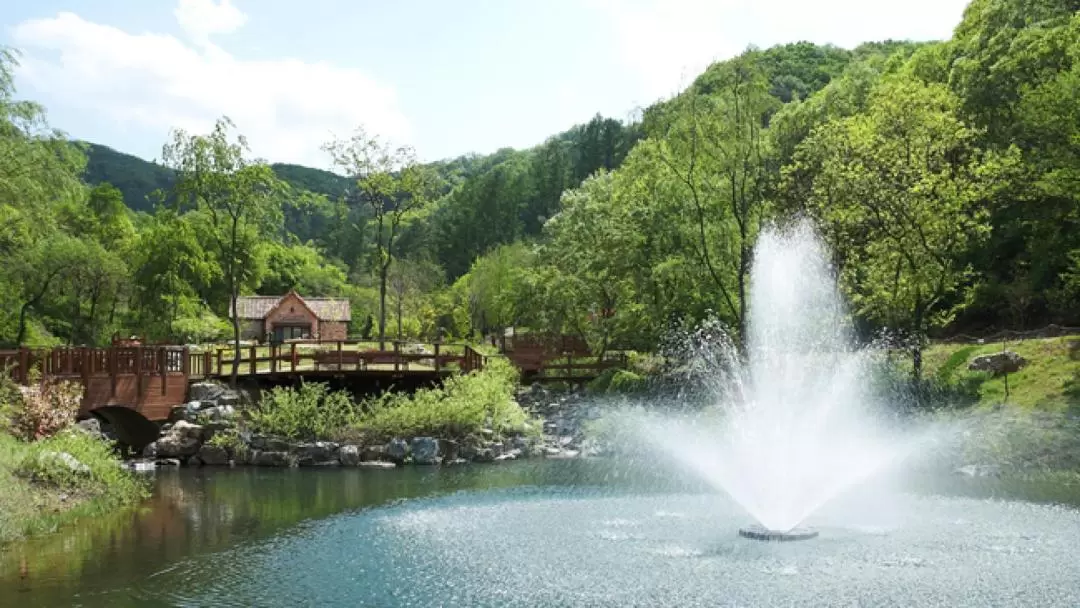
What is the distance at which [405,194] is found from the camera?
1826 inches

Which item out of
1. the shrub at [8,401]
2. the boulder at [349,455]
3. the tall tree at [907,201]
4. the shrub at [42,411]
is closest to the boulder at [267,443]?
the boulder at [349,455]

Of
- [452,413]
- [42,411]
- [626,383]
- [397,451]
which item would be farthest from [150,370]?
[626,383]

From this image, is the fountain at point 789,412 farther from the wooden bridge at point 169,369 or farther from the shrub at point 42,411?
the shrub at point 42,411

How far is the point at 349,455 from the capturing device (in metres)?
27.1

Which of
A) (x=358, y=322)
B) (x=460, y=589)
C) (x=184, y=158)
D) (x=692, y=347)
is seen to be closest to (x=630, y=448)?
(x=692, y=347)

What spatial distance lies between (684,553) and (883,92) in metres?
27.3

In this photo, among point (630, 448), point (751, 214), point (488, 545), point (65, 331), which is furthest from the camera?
point (65, 331)

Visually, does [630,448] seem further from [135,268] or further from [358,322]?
[358,322]

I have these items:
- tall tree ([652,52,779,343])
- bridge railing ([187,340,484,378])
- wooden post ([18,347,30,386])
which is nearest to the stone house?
bridge railing ([187,340,484,378])

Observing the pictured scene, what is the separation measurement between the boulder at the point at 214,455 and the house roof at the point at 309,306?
46.8m

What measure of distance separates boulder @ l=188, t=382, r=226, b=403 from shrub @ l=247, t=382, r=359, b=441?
4.99 ft

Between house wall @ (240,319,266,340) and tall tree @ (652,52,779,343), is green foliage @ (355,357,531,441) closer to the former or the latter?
tall tree @ (652,52,779,343)

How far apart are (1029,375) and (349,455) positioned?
784 inches

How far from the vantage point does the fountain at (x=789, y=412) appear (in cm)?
1739
